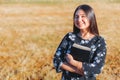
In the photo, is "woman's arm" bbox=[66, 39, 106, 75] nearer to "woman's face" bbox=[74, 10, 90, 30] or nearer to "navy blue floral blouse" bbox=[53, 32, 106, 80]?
"navy blue floral blouse" bbox=[53, 32, 106, 80]

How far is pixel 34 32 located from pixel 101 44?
4993mm

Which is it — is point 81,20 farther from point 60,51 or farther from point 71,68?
point 71,68

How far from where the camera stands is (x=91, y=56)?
461cm

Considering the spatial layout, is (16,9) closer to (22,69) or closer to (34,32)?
(34,32)

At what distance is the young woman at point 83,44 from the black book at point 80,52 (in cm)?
4

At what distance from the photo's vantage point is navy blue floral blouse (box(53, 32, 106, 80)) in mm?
4574

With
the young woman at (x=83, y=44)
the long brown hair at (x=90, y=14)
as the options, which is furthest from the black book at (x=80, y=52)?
the long brown hair at (x=90, y=14)

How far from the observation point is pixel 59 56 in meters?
4.71

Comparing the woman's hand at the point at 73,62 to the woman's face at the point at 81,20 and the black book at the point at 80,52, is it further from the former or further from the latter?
the woman's face at the point at 81,20

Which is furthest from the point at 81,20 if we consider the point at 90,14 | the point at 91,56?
the point at 91,56

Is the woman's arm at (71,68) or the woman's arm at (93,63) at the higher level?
the woman's arm at (93,63)

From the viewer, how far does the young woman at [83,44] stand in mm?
4570

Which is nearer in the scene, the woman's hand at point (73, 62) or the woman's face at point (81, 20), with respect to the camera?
the woman's hand at point (73, 62)

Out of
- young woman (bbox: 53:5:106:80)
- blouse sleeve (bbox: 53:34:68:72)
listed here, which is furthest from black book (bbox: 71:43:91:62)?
blouse sleeve (bbox: 53:34:68:72)
